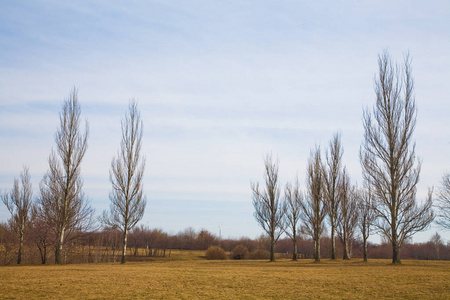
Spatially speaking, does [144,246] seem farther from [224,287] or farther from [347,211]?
[224,287]

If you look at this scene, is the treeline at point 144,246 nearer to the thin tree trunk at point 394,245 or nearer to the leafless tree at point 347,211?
the leafless tree at point 347,211

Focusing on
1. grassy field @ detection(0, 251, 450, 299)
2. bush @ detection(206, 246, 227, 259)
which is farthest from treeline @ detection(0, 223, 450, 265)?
grassy field @ detection(0, 251, 450, 299)

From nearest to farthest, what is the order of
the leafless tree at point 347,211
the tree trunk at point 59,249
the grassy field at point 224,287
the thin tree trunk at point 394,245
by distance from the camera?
the grassy field at point 224,287, the thin tree trunk at point 394,245, the tree trunk at point 59,249, the leafless tree at point 347,211

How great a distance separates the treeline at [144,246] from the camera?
3978 cm

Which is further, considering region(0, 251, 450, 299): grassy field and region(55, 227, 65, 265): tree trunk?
region(55, 227, 65, 265): tree trunk

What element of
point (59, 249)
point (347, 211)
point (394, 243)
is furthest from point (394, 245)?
point (59, 249)

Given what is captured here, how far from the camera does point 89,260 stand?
163 feet

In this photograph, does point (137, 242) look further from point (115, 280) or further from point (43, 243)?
point (115, 280)

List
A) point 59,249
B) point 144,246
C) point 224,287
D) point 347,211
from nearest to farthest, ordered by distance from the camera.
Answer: point 224,287 → point 59,249 → point 347,211 → point 144,246

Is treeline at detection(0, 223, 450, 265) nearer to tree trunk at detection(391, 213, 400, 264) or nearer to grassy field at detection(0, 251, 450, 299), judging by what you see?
grassy field at detection(0, 251, 450, 299)

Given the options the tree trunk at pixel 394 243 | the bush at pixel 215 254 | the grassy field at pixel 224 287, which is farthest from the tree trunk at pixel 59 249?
the bush at pixel 215 254

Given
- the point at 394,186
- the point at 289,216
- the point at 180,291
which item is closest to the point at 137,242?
the point at 289,216

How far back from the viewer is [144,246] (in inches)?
2970

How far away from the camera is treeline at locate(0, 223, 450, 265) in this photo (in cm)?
3978
